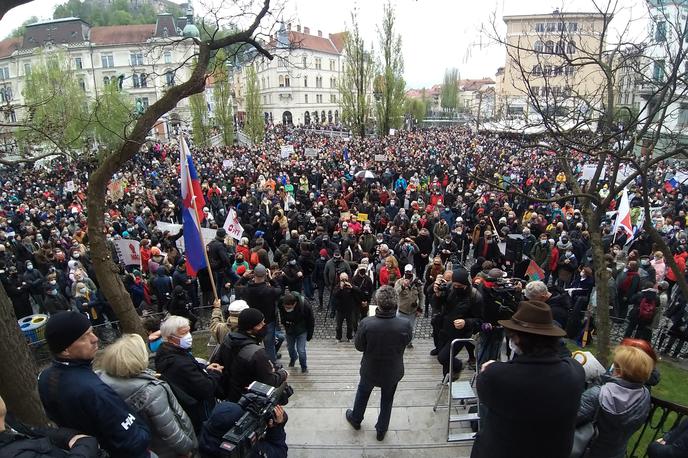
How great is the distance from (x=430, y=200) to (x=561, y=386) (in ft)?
54.3

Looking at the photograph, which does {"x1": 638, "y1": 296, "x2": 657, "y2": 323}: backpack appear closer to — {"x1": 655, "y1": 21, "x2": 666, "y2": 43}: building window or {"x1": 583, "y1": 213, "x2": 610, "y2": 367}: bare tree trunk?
{"x1": 583, "y1": 213, "x2": 610, "y2": 367}: bare tree trunk

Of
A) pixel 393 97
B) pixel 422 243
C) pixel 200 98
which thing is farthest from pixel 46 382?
pixel 393 97

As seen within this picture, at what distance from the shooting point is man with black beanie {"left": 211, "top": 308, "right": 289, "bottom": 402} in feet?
12.3

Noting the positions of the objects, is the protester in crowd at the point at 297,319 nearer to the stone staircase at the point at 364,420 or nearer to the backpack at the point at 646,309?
the stone staircase at the point at 364,420

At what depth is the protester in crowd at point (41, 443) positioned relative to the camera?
2.09m

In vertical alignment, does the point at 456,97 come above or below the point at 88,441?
above

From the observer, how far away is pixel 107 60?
2552 inches

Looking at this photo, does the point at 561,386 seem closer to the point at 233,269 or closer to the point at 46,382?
the point at 46,382

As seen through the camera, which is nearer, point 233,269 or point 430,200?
point 233,269

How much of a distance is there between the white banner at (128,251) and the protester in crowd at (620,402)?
1016 centimetres

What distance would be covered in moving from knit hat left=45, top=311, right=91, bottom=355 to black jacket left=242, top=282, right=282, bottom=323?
351cm

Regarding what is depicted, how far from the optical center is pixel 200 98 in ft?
139

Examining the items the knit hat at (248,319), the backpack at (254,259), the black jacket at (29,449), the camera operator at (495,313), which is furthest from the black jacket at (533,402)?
the backpack at (254,259)

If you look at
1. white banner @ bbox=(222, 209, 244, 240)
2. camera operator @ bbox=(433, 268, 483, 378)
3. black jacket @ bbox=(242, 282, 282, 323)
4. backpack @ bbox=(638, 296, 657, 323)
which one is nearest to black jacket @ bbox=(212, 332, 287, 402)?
black jacket @ bbox=(242, 282, 282, 323)
